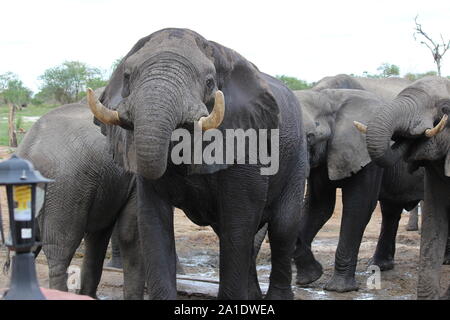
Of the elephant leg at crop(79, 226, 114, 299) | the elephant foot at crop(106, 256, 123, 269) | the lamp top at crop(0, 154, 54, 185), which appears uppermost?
the lamp top at crop(0, 154, 54, 185)

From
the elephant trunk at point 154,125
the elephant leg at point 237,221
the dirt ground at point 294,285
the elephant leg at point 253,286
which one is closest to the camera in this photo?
the elephant trunk at point 154,125

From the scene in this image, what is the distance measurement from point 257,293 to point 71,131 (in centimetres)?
183

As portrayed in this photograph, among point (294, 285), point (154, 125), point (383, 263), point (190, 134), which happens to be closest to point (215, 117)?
point (190, 134)

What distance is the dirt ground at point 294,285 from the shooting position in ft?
23.7

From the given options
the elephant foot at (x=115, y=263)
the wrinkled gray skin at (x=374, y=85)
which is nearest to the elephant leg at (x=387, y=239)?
the wrinkled gray skin at (x=374, y=85)

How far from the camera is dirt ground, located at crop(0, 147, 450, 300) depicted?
284 inches

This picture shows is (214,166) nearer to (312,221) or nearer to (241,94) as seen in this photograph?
(241,94)

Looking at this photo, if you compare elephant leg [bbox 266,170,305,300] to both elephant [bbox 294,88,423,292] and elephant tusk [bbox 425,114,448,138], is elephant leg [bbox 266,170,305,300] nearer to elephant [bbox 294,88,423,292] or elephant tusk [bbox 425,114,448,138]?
elephant tusk [bbox 425,114,448,138]

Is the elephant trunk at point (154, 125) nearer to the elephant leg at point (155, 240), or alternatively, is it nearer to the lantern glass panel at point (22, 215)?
the elephant leg at point (155, 240)

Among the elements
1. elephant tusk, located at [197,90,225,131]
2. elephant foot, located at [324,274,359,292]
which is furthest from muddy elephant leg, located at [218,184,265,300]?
elephant foot, located at [324,274,359,292]

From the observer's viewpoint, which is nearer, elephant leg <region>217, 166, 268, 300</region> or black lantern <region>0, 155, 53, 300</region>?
black lantern <region>0, 155, 53, 300</region>

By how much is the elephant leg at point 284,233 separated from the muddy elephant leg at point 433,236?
0.93 meters

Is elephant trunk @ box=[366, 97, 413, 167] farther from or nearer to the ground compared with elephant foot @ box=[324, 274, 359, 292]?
farther from the ground

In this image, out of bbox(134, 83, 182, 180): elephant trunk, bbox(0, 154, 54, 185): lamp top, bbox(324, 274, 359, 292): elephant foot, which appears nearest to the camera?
bbox(0, 154, 54, 185): lamp top
